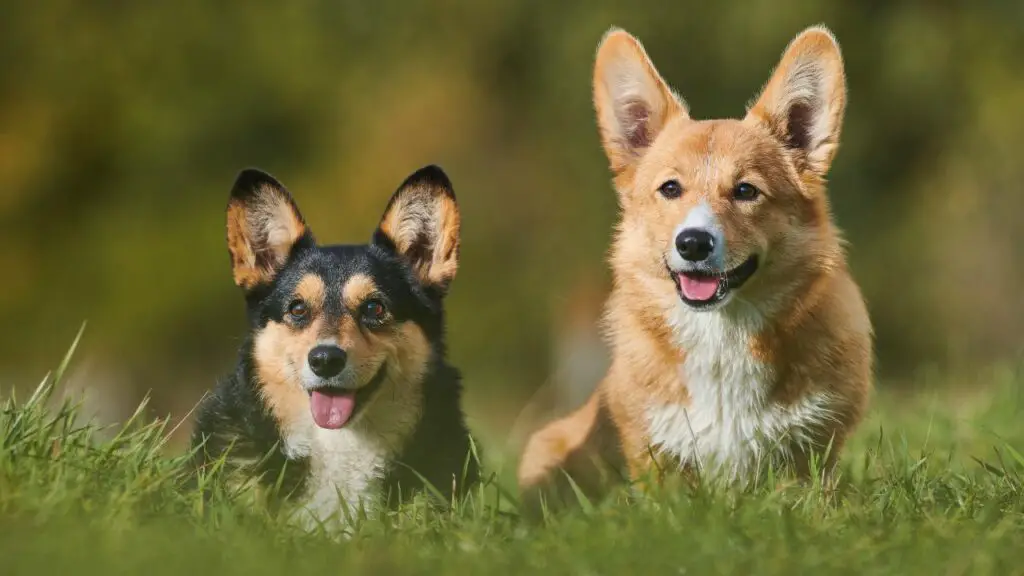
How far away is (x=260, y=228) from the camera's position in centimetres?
465

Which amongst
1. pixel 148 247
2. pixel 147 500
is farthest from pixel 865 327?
pixel 148 247

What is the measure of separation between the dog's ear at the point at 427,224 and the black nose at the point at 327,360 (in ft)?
1.96

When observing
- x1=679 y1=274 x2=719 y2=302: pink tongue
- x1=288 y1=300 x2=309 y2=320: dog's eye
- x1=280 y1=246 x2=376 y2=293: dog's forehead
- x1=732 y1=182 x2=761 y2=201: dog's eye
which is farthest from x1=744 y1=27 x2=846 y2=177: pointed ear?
x1=288 y1=300 x2=309 y2=320: dog's eye

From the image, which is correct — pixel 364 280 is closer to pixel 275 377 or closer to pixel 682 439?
pixel 275 377

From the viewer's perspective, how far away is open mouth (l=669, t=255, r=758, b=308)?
4414mm

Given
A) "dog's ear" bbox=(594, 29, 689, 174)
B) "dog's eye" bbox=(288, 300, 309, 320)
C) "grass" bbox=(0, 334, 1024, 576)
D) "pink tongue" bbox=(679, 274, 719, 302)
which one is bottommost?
"grass" bbox=(0, 334, 1024, 576)

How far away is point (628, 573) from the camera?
334cm

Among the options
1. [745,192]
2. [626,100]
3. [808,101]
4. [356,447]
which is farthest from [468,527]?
[808,101]

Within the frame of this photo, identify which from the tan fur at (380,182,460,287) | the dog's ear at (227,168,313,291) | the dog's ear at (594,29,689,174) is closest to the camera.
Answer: the dog's ear at (227,168,313,291)

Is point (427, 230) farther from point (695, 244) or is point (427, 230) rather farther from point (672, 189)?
point (695, 244)

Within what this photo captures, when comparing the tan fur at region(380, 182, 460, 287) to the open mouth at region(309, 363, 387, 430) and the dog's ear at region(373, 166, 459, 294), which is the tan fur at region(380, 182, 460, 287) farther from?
the open mouth at region(309, 363, 387, 430)

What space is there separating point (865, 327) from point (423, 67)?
7312 mm

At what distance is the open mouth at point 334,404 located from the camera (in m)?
4.30

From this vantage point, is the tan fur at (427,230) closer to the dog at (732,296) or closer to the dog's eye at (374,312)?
the dog's eye at (374,312)
